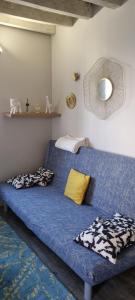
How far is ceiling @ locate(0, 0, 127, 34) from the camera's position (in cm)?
248

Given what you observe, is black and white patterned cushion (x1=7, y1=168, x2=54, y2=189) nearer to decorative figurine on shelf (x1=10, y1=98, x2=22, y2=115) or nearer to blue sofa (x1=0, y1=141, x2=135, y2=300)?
blue sofa (x1=0, y1=141, x2=135, y2=300)

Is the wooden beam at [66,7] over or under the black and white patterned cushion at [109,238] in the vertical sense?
over

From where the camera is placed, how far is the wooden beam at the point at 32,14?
281 centimetres

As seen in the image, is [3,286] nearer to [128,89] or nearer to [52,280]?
[52,280]

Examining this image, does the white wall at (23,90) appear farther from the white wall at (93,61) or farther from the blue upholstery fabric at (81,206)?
the blue upholstery fabric at (81,206)

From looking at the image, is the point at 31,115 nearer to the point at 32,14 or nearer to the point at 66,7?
the point at 32,14

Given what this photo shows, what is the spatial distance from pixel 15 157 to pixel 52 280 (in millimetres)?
1892

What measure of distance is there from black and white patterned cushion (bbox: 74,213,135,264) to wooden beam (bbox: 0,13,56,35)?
2.62 metres

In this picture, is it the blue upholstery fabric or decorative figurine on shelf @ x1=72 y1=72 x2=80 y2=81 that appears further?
decorative figurine on shelf @ x1=72 y1=72 x2=80 y2=81

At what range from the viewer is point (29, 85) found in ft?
11.4

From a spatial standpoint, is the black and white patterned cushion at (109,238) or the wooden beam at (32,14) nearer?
the black and white patterned cushion at (109,238)

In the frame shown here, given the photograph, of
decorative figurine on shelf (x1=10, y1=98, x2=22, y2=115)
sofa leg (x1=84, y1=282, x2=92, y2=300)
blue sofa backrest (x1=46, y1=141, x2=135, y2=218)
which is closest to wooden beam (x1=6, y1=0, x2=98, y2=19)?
decorative figurine on shelf (x1=10, y1=98, x2=22, y2=115)

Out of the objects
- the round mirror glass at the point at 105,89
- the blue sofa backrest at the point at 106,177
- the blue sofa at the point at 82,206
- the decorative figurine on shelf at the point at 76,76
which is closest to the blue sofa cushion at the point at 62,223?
the blue sofa at the point at 82,206

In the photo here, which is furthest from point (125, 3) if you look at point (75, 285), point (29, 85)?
point (75, 285)
